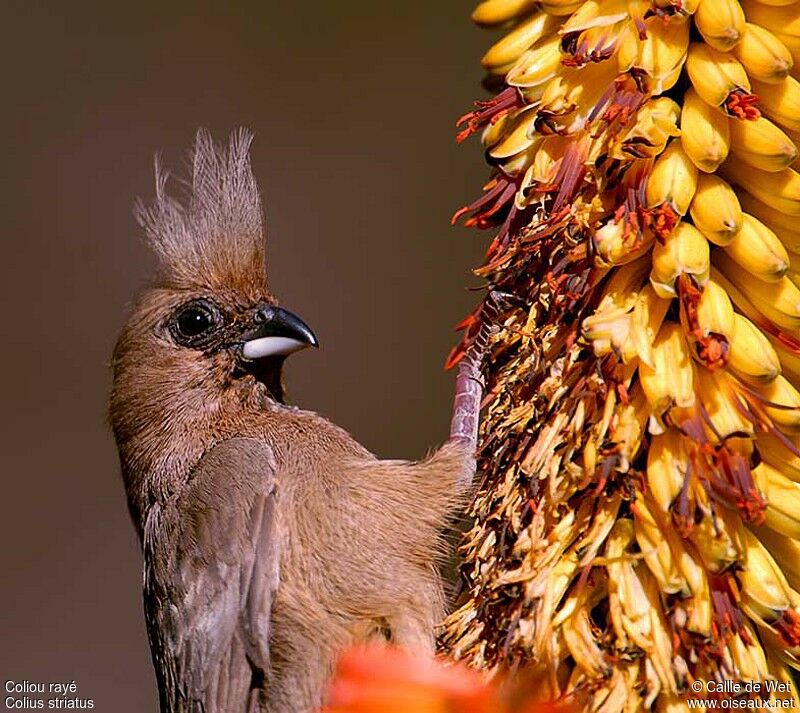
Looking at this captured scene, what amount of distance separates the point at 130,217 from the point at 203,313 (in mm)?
2497

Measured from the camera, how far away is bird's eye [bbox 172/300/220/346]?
4.09 meters

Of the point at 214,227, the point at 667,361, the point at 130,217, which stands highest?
the point at 130,217

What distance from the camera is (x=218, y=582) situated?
3.67m

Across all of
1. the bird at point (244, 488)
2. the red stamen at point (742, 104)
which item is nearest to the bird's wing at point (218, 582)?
the bird at point (244, 488)

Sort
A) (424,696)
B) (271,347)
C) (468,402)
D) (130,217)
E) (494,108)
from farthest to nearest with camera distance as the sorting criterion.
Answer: (130,217) < (271,347) < (468,402) < (494,108) < (424,696)

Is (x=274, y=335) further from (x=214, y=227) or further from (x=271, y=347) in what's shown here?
(x=214, y=227)

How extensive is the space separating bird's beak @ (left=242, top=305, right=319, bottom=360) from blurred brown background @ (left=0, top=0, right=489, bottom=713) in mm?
2167

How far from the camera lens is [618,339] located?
7.07 feet

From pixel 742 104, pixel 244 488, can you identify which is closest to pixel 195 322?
Result: pixel 244 488

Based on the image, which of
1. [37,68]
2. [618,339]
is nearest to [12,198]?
[37,68]

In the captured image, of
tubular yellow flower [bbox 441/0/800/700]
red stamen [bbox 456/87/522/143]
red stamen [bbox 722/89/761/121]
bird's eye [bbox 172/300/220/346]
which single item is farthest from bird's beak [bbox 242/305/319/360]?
red stamen [bbox 722/89/761/121]

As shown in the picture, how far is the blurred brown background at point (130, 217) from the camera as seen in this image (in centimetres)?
621

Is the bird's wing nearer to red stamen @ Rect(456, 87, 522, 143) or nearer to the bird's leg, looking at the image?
the bird's leg

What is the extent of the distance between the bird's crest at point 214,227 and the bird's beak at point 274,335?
5.8 inches
